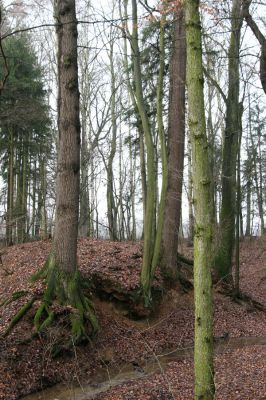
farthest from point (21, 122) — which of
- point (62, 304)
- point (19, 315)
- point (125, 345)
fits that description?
point (125, 345)

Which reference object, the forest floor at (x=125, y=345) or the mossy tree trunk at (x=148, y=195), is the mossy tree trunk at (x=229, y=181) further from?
the mossy tree trunk at (x=148, y=195)

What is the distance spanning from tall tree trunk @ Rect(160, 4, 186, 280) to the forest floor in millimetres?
1000

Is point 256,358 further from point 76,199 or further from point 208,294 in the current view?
point 208,294

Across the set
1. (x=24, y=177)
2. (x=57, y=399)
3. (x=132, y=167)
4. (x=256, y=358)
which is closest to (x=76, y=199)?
(x=57, y=399)

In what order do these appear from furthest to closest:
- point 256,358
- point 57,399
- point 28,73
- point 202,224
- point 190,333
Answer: point 28,73, point 190,333, point 256,358, point 57,399, point 202,224

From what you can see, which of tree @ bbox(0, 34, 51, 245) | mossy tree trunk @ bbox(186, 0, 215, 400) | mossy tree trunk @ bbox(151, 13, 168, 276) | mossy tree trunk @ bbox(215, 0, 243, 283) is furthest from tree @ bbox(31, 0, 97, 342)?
tree @ bbox(0, 34, 51, 245)

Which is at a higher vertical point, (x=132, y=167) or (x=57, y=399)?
(x=132, y=167)

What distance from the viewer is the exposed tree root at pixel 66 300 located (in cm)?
788

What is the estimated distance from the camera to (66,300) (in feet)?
27.7

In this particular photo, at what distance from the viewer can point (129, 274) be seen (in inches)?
451

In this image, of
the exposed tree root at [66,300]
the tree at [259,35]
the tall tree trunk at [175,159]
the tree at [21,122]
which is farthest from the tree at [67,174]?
the tree at [21,122]

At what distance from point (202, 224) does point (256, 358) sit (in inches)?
224

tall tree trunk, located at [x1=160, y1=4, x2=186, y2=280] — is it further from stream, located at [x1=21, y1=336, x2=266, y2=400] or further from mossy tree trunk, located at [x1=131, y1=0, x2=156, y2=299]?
stream, located at [x1=21, y1=336, x2=266, y2=400]

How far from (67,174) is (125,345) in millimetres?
3856
